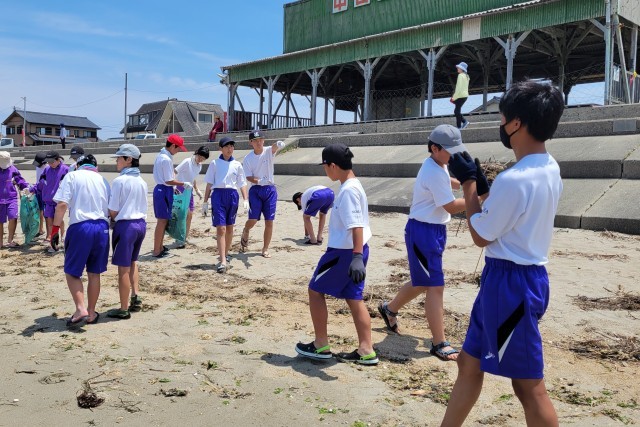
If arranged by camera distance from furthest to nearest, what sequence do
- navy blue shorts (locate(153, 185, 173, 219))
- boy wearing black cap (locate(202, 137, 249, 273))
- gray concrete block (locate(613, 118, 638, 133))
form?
gray concrete block (locate(613, 118, 638, 133)), navy blue shorts (locate(153, 185, 173, 219)), boy wearing black cap (locate(202, 137, 249, 273))

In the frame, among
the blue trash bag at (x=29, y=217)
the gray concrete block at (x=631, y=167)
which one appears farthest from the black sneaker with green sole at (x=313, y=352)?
the gray concrete block at (x=631, y=167)

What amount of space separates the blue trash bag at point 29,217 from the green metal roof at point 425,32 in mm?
15829

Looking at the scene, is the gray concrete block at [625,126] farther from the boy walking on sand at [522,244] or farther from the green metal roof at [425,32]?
the boy walking on sand at [522,244]

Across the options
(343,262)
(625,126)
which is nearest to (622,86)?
(625,126)

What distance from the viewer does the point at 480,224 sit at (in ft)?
8.07

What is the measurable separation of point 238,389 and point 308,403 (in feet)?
1.73

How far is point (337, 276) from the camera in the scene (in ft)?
13.4

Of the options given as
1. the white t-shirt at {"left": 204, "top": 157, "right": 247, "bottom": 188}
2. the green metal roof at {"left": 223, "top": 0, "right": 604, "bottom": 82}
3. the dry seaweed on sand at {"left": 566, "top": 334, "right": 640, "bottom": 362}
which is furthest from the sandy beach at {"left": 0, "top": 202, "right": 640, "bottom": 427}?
the green metal roof at {"left": 223, "top": 0, "right": 604, "bottom": 82}

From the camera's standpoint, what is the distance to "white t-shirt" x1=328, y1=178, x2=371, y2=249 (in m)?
4.00

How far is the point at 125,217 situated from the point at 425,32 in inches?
729

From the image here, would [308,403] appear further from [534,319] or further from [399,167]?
[399,167]

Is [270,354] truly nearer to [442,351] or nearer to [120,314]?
[442,351]

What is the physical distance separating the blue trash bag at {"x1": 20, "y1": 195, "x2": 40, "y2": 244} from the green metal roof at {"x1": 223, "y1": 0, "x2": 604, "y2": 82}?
15.8 metres

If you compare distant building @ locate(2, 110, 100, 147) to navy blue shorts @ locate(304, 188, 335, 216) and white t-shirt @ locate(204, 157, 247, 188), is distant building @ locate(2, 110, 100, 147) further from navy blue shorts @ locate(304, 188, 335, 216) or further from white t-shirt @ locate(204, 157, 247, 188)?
navy blue shorts @ locate(304, 188, 335, 216)
